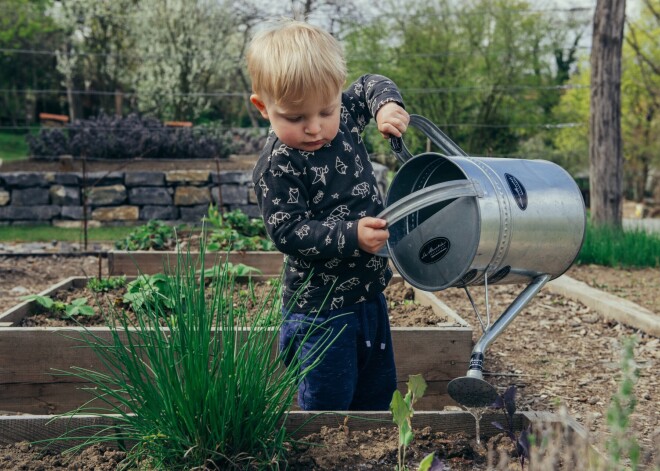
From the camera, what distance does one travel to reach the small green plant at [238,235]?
477 centimetres

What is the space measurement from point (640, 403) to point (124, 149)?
32.5 ft

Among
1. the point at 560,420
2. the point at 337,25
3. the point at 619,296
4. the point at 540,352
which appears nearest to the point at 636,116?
the point at 337,25

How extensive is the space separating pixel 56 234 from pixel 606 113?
6950mm

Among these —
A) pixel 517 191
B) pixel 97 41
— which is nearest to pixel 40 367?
pixel 517 191

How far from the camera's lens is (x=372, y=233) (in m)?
1.84

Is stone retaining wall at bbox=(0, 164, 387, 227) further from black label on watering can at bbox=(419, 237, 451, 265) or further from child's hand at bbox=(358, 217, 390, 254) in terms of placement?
child's hand at bbox=(358, 217, 390, 254)

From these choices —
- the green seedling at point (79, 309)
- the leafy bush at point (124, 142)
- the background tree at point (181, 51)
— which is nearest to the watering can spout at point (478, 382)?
the green seedling at point (79, 309)

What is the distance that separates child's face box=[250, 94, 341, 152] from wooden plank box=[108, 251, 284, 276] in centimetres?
259

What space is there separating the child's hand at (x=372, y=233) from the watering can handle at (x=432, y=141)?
1.09 ft

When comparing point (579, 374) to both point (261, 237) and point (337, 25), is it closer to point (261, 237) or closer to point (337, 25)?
point (261, 237)

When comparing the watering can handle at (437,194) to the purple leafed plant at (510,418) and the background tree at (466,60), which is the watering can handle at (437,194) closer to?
the purple leafed plant at (510,418)

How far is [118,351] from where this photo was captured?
1.70 m

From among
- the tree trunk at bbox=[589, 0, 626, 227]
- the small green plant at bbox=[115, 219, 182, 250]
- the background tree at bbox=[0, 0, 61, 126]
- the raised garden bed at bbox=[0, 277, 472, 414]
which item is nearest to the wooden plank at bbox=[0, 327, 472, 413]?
the raised garden bed at bbox=[0, 277, 472, 414]

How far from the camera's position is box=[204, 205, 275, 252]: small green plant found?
477 centimetres
